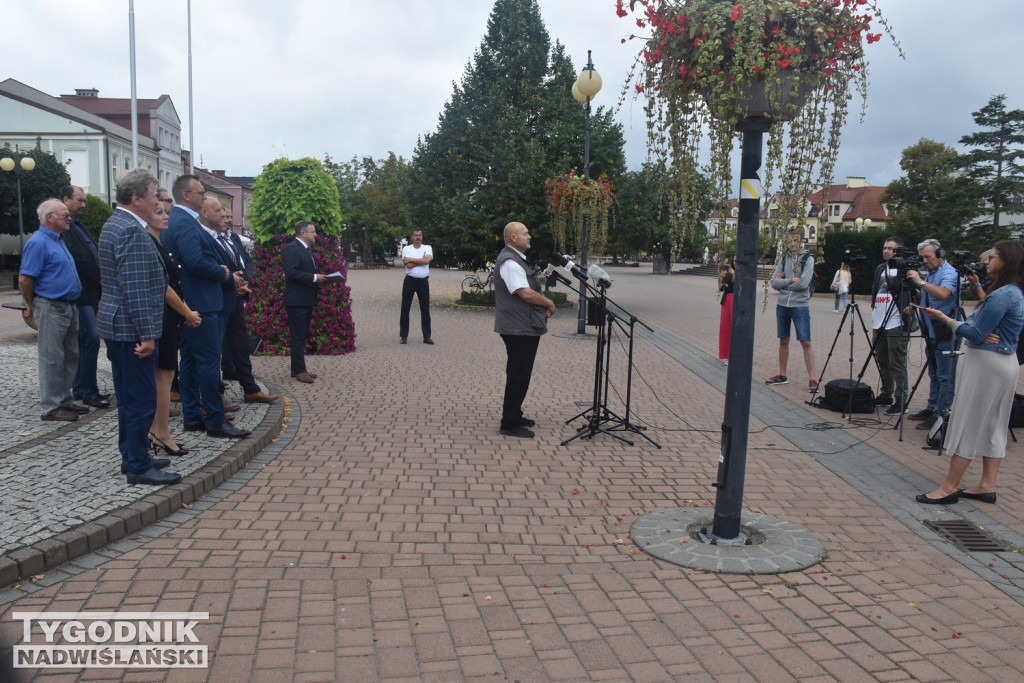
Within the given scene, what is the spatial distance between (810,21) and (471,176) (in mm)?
18452

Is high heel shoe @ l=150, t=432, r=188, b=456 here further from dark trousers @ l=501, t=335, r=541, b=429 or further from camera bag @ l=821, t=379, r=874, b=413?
camera bag @ l=821, t=379, r=874, b=413

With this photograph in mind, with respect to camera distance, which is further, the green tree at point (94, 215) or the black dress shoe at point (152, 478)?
the green tree at point (94, 215)

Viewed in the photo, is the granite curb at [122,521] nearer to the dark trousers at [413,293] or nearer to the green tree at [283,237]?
the green tree at [283,237]

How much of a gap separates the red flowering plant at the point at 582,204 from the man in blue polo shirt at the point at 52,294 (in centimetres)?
1072

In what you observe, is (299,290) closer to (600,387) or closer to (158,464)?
(600,387)

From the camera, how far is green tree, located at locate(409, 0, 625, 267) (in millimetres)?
20266

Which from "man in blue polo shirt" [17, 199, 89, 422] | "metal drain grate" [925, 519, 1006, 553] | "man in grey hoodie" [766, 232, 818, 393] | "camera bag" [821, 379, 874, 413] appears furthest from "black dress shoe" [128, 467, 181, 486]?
"man in grey hoodie" [766, 232, 818, 393]

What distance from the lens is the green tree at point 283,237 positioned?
10.9 m

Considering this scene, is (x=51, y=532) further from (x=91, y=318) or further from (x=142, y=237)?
(x=91, y=318)

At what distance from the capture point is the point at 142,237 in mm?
4766

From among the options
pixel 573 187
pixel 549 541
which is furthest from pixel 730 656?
pixel 573 187

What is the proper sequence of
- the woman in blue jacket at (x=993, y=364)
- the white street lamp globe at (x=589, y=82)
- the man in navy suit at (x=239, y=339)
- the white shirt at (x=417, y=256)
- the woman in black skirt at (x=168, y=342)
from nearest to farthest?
the woman in blue jacket at (x=993, y=364)
the woman in black skirt at (x=168, y=342)
the man in navy suit at (x=239, y=339)
the white shirt at (x=417, y=256)
the white street lamp globe at (x=589, y=82)

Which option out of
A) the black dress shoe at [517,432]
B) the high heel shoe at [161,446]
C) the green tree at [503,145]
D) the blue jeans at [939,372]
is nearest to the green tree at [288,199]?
the black dress shoe at [517,432]

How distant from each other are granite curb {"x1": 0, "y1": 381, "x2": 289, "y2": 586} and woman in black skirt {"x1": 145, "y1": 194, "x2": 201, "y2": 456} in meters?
0.44
